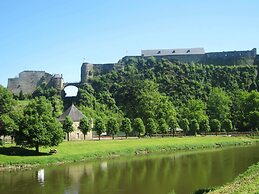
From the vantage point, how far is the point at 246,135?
284ft

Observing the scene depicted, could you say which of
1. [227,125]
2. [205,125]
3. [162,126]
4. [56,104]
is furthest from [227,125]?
[56,104]

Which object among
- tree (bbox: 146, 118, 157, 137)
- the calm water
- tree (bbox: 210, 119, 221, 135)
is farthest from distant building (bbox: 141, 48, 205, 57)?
the calm water

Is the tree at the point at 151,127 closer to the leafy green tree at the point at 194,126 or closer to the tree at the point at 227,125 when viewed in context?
the leafy green tree at the point at 194,126

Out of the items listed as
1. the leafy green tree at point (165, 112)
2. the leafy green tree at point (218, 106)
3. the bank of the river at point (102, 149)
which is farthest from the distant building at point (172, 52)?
the bank of the river at point (102, 149)

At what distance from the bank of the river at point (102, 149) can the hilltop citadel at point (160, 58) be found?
226 feet

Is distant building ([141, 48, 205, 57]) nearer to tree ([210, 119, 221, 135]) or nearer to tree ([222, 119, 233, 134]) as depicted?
tree ([222, 119, 233, 134])

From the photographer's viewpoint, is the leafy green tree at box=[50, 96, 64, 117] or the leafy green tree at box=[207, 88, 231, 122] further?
the leafy green tree at box=[50, 96, 64, 117]

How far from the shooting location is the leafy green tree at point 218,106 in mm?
104056

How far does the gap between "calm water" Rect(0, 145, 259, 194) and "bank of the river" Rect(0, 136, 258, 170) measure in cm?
326

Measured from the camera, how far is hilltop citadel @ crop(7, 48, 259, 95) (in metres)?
143

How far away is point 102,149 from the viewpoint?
187ft

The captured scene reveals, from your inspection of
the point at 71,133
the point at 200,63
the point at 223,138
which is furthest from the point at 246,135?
the point at 200,63

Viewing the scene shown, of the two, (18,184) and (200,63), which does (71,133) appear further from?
(200,63)

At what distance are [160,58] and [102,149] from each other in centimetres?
9442
